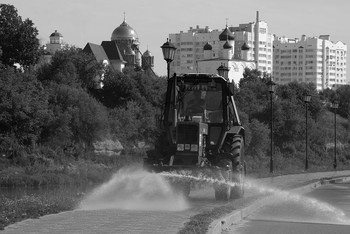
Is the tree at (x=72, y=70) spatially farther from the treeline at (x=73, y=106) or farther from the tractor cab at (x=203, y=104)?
the tractor cab at (x=203, y=104)

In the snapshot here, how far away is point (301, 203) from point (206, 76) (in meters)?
4.84

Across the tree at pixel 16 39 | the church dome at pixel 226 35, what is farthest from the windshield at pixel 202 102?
the church dome at pixel 226 35

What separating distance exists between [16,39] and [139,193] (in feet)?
166

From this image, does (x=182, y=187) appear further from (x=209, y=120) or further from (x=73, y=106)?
(x=73, y=106)

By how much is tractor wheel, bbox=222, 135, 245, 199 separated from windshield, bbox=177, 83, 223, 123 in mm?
651

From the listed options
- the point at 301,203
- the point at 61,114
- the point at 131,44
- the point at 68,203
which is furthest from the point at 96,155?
the point at 131,44

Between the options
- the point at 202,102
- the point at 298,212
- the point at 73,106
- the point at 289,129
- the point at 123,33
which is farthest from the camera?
the point at 123,33

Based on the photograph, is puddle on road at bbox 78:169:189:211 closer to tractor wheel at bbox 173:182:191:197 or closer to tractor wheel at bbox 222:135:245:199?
tractor wheel at bbox 173:182:191:197

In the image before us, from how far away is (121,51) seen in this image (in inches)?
5310

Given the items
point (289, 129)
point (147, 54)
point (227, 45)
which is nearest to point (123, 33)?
point (147, 54)

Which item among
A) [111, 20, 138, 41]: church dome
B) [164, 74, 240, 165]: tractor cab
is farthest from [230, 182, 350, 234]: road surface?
[111, 20, 138, 41]: church dome

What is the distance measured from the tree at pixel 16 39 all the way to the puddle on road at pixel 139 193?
4944 cm

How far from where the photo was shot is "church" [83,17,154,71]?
408 ft

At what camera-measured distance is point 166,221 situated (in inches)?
528
